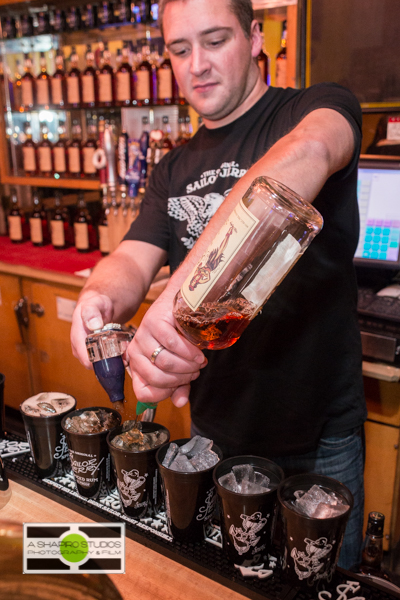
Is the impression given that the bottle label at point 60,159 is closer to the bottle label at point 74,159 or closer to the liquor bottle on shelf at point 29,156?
the bottle label at point 74,159

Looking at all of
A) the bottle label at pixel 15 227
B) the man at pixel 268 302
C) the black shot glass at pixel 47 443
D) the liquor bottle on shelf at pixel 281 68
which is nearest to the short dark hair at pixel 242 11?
the man at pixel 268 302

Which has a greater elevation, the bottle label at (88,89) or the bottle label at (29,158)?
the bottle label at (88,89)

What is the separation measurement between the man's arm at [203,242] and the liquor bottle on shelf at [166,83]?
6.79 ft

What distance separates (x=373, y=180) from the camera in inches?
77.2

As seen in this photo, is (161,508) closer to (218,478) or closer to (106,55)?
(218,478)

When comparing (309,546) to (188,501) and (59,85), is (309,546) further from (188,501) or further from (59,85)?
(59,85)

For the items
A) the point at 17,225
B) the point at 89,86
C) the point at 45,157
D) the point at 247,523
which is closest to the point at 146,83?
the point at 89,86

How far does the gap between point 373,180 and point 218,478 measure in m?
1.57

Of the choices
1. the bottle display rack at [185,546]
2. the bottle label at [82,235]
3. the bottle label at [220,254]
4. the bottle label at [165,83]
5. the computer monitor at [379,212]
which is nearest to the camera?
the bottle label at [220,254]

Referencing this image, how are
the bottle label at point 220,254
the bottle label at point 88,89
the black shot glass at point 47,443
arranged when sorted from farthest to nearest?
the bottle label at point 88,89
the black shot glass at point 47,443
the bottle label at point 220,254

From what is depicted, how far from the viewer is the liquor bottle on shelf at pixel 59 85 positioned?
310 centimetres

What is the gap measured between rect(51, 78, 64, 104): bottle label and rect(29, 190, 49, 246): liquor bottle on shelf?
66 cm

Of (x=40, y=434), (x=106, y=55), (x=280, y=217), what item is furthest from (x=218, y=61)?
(x=106, y=55)

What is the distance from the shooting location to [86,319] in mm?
945
